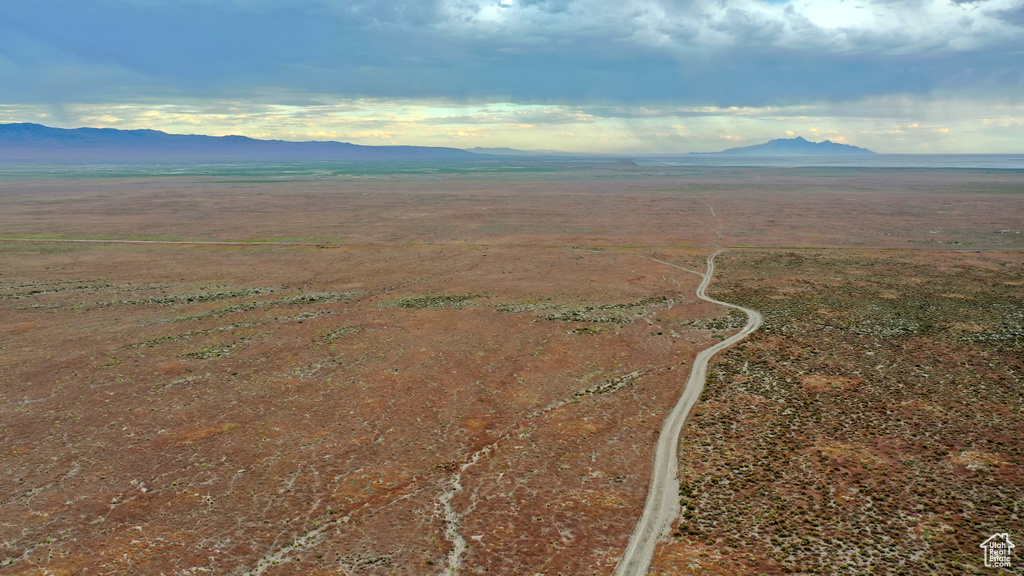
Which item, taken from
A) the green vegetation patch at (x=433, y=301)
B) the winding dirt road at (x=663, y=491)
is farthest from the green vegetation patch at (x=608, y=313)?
the winding dirt road at (x=663, y=491)

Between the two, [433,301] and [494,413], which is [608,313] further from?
[494,413]

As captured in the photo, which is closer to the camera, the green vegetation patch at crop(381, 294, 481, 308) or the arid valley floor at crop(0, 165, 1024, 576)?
the arid valley floor at crop(0, 165, 1024, 576)

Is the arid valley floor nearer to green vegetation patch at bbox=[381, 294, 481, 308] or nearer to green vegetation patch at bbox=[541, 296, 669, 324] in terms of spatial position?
green vegetation patch at bbox=[541, 296, 669, 324]

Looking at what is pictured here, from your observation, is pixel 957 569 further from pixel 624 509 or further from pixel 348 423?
pixel 348 423

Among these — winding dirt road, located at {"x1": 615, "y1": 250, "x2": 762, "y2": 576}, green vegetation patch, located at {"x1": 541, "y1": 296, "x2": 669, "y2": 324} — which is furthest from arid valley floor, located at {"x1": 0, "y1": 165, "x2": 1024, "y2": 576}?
winding dirt road, located at {"x1": 615, "y1": 250, "x2": 762, "y2": 576}

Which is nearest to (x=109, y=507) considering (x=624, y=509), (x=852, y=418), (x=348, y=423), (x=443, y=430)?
(x=348, y=423)

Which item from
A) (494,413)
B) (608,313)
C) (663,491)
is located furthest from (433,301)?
(663,491)
